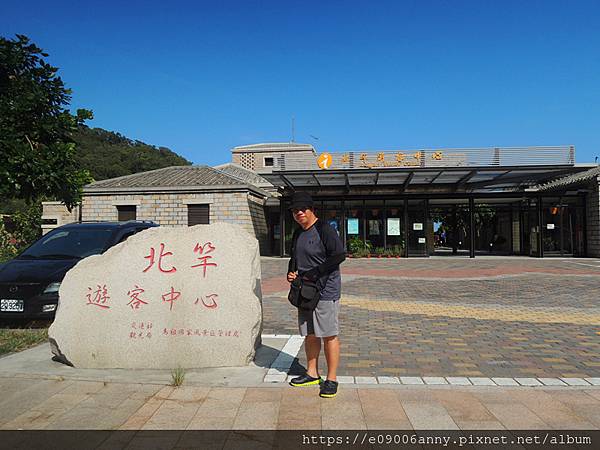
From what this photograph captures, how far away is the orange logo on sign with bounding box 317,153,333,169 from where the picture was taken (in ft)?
72.4

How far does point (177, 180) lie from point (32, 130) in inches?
669

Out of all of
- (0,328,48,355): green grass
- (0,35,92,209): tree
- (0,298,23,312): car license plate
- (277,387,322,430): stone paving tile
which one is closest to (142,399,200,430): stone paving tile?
(277,387,322,430): stone paving tile

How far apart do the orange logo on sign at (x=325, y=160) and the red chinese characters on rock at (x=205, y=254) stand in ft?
57.2

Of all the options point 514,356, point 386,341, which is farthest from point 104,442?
point 514,356

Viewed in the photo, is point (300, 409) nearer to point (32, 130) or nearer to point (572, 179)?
point (32, 130)

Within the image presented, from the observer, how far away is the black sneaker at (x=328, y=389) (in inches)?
155

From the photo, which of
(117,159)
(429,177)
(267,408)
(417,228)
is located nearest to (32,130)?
(267,408)

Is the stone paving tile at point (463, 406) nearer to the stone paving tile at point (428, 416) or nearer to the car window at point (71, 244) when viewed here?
the stone paving tile at point (428, 416)

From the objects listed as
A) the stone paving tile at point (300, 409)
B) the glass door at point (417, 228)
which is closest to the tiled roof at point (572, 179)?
the glass door at point (417, 228)

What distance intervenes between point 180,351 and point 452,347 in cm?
332

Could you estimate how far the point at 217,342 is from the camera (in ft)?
15.7

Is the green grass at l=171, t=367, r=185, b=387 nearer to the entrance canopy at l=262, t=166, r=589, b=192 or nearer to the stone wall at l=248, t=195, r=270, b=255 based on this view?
the entrance canopy at l=262, t=166, r=589, b=192

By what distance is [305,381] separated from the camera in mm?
4246

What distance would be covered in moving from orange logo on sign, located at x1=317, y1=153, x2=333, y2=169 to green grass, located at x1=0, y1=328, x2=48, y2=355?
16.6m
